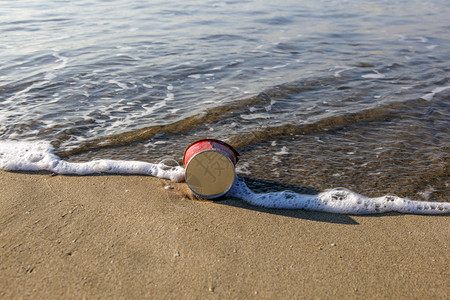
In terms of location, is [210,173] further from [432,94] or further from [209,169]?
[432,94]

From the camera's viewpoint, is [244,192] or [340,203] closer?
[340,203]

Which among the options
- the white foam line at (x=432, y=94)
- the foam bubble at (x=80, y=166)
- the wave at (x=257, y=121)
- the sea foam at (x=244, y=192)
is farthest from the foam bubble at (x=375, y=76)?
the foam bubble at (x=80, y=166)

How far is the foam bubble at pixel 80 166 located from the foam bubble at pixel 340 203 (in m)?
0.70

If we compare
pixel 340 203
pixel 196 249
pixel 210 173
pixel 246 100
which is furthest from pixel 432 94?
pixel 196 249

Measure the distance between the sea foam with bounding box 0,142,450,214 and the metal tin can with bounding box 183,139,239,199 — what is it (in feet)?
0.79

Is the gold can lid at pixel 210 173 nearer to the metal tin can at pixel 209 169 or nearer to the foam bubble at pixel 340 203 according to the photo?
the metal tin can at pixel 209 169

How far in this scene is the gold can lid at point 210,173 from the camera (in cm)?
291

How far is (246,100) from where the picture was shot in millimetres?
5414

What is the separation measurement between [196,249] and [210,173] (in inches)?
26.1

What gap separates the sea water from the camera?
3.67 meters

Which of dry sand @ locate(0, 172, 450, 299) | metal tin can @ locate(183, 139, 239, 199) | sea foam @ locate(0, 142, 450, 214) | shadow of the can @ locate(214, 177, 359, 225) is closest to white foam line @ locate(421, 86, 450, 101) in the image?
sea foam @ locate(0, 142, 450, 214)

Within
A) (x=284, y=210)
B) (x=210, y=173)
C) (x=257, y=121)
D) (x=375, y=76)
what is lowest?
(x=375, y=76)

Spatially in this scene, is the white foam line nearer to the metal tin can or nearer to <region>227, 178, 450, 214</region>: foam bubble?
<region>227, 178, 450, 214</region>: foam bubble

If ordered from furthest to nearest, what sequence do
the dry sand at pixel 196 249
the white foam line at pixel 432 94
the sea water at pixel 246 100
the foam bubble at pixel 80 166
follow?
the white foam line at pixel 432 94, the sea water at pixel 246 100, the foam bubble at pixel 80 166, the dry sand at pixel 196 249
